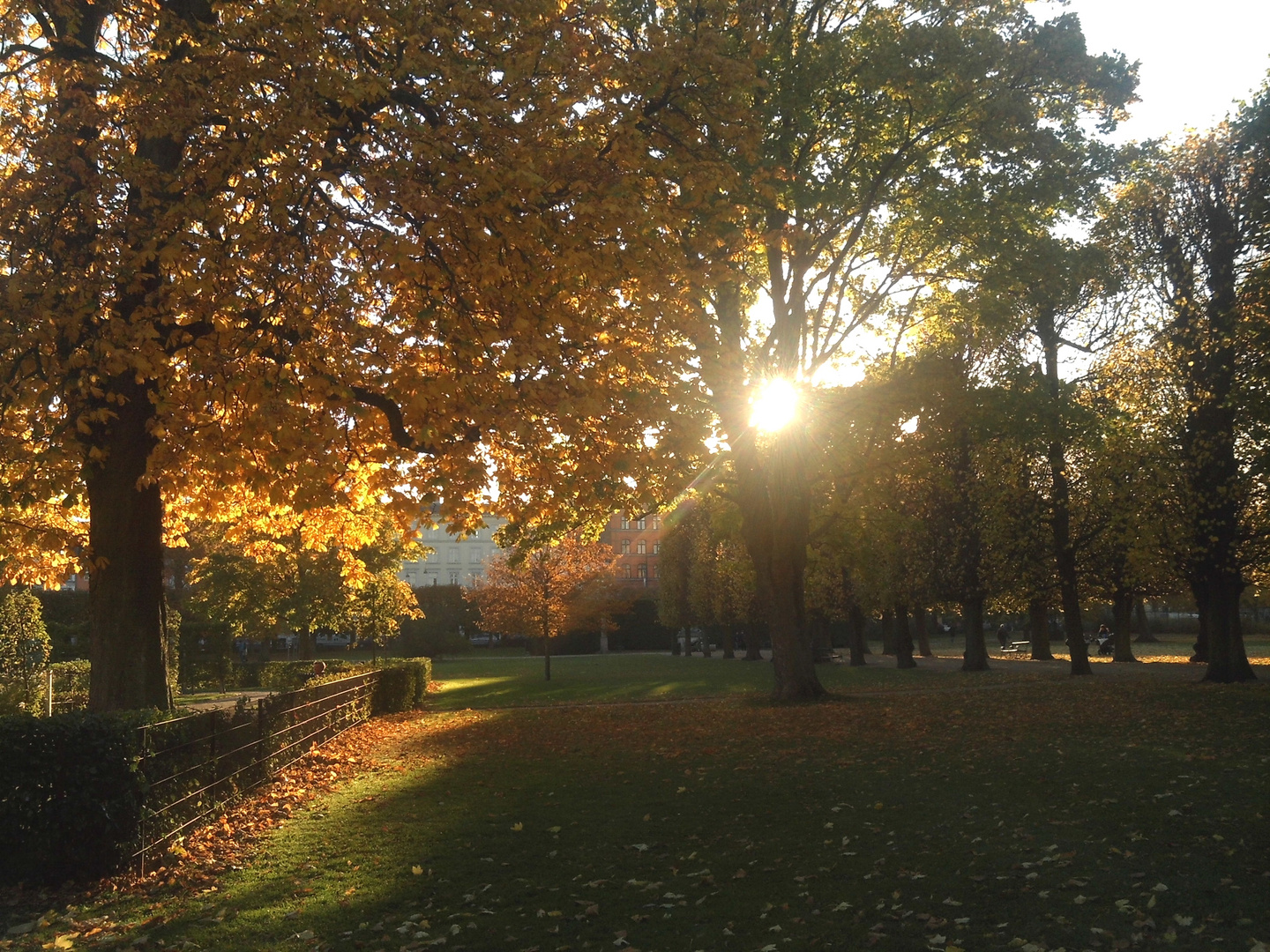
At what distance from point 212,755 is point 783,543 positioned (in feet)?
44.5

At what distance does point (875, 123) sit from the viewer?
16.9m

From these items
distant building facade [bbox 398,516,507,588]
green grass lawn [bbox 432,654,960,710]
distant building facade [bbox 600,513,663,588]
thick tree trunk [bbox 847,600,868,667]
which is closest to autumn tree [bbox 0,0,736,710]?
green grass lawn [bbox 432,654,960,710]

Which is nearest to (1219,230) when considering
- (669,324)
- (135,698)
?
(669,324)

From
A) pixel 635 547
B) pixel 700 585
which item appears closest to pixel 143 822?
pixel 700 585

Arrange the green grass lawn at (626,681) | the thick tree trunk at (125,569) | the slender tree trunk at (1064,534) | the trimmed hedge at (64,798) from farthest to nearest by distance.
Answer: the green grass lawn at (626,681)
the slender tree trunk at (1064,534)
the thick tree trunk at (125,569)
the trimmed hedge at (64,798)

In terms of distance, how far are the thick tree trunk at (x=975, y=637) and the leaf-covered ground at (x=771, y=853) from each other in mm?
18521

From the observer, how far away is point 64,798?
24.4 feet

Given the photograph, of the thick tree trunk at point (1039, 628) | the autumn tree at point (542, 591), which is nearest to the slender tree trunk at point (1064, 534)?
the thick tree trunk at point (1039, 628)

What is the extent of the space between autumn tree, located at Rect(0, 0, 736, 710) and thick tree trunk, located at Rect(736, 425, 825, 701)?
10460 mm

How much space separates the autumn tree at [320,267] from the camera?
29.0 feet

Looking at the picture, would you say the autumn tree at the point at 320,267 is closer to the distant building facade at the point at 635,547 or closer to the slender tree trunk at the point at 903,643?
the slender tree trunk at the point at 903,643

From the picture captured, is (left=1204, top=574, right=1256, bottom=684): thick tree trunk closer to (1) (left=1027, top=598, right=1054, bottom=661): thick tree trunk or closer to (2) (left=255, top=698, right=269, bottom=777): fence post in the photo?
(1) (left=1027, top=598, right=1054, bottom=661): thick tree trunk

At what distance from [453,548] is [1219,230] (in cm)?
9441

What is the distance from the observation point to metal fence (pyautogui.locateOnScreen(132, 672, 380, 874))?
8.17 m
